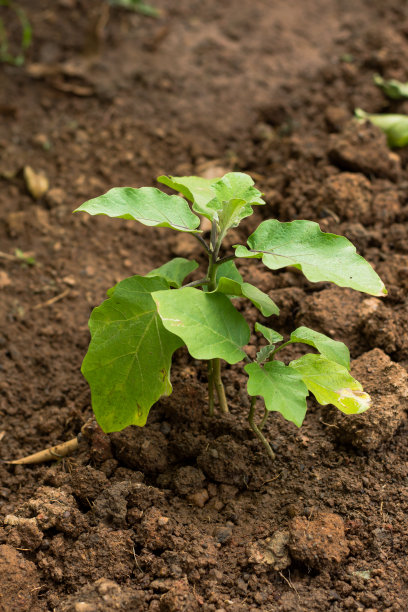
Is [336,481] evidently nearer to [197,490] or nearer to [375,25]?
[197,490]

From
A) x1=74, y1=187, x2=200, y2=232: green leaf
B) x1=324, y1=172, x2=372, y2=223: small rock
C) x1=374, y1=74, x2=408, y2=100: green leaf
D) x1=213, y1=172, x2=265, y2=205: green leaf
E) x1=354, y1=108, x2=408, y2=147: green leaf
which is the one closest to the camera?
x1=74, y1=187, x2=200, y2=232: green leaf

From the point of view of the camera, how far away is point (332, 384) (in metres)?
1.85

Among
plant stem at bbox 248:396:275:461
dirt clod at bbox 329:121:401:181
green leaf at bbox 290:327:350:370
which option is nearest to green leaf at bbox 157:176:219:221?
green leaf at bbox 290:327:350:370

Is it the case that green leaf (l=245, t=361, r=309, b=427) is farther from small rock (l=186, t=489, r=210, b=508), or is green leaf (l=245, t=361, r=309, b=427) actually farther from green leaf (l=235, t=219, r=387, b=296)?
small rock (l=186, t=489, r=210, b=508)

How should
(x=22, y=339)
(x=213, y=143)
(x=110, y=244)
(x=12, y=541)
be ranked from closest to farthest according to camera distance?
(x=12, y=541) → (x=22, y=339) → (x=110, y=244) → (x=213, y=143)

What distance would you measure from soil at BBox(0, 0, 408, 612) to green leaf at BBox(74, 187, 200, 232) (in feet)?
2.19

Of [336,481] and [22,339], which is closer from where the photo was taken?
[336,481]

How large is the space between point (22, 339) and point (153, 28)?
9.54 feet

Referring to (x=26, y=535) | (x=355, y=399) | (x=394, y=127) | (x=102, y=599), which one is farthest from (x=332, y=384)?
(x=394, y=127)

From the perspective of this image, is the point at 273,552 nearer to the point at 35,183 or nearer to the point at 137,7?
the point at 35,183

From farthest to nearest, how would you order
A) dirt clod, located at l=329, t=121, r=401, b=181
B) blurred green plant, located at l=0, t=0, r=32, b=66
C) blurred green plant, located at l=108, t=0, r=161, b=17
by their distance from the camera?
blurred green plant, located at l=108, t=0, r=161, b=17, blurred green plant, located at l=0, t=0, r=32, b=66, dirt clod, located at l=329, t=121, r=401, b=181

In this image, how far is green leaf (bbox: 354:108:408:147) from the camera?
340 cm

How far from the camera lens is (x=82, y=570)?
1.87 metres

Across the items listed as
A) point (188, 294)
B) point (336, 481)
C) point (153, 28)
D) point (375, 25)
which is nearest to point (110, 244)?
point (188, 294)
